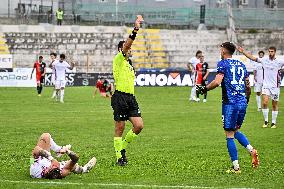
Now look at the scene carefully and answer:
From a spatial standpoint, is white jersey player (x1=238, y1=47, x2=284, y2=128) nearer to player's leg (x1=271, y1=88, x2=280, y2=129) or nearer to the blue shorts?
player's leg (x1=271, y1=88, x2=280, y2=129)

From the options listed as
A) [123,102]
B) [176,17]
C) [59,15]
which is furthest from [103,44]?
[123,102]

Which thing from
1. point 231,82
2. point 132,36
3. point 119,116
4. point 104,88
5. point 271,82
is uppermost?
point 132,36

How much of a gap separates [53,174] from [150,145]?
19.6 ft

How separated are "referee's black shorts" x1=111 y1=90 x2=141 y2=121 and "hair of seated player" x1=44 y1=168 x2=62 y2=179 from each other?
8.92 feet

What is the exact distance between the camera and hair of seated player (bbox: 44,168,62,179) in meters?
13.1

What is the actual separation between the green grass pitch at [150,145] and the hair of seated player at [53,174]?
0.53ft

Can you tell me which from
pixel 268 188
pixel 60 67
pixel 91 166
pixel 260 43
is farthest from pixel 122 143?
pixel 260 43

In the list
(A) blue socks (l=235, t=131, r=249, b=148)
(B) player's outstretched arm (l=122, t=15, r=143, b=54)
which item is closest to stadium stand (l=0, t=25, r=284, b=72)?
(B) player's outstretched arm (l=122, t=15, r=143, b=54)

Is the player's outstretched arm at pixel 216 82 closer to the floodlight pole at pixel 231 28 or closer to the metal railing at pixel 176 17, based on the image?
the floodlight pole at pixel 231 28

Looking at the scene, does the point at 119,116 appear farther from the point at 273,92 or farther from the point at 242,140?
the point at 273,92

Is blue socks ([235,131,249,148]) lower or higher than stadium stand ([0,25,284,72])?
lower

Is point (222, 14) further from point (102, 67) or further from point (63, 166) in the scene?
point (63, 166)

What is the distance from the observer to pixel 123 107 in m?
15.4

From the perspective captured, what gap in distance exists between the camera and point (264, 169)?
1464cm
